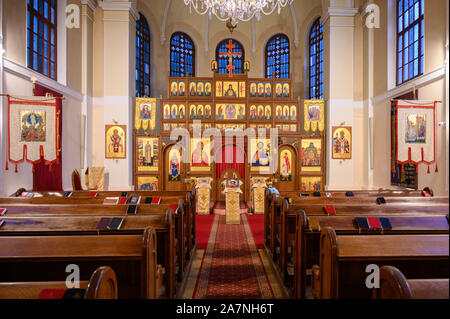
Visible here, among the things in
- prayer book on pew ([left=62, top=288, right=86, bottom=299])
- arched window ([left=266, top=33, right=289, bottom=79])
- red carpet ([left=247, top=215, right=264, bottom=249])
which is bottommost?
red carpet ([left=247, top=215, right=264, bottom=249])

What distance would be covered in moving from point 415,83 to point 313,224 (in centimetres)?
596

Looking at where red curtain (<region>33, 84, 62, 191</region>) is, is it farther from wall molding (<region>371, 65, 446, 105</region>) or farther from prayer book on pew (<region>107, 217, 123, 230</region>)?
wall molding (<region>371, 65, 446, 105</region>)

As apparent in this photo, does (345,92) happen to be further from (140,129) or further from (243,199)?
(140,129)

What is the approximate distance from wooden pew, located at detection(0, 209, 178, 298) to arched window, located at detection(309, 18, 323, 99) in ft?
34.4

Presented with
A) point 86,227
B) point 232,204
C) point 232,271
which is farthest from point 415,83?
point 86,227

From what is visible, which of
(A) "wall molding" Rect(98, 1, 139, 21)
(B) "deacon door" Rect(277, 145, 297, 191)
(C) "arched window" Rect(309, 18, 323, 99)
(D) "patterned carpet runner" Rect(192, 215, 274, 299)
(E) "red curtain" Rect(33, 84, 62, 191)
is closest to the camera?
(D) "patterned carpet runner" Rect(192, 215, 274, 299)

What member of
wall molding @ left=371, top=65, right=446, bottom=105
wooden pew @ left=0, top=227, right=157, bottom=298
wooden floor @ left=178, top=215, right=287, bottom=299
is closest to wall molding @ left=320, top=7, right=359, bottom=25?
wall molding @ left=371, top=65, right=446, bottom=105

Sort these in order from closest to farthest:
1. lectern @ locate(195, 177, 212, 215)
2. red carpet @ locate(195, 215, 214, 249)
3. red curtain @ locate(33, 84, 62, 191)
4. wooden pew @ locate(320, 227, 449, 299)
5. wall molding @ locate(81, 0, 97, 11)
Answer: wooden pew @ locate(320, 227, 449, 299), red carpet @ locate(195, 215, 214, 249), red curtain @ locate(33, 84, 62, 191), lectern @ locate(195, 177, 212, 215), wall molding @ locate(81, 0, 97, 11)

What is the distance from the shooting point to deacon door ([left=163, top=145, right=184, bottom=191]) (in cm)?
1034

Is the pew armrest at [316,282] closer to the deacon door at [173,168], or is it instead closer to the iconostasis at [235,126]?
the iconostasis at [235,126]

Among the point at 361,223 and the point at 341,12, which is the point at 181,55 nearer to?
the point at 341,12

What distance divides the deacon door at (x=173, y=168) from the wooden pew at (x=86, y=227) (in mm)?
7203
